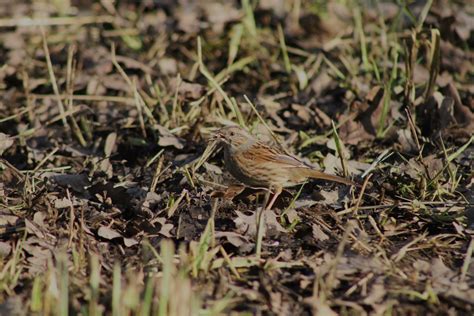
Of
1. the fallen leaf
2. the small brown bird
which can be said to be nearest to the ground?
the fallen leaf

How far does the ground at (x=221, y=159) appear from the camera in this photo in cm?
439

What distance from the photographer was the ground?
173 inches

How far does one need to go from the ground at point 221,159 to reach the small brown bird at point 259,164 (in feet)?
0.50

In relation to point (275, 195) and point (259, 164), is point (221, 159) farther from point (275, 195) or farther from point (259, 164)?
point (275, 195)

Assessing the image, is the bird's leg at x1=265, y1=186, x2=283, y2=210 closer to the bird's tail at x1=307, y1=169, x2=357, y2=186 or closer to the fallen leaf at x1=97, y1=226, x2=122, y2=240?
the bird's tail at x1=307, y1=169, x2=357, y2=186

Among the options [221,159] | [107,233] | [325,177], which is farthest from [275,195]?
[107,233]

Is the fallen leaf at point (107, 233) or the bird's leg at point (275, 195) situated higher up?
the fallen leaf at point (107, 233)

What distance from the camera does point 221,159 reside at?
6.44m

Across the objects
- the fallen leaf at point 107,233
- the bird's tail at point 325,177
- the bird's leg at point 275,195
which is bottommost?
the bird's leg at point 275,195

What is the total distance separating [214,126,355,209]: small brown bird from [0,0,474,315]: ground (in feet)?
0.50

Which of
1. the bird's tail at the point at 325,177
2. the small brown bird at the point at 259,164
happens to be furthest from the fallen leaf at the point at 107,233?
the bird's tail at the point at 325,177

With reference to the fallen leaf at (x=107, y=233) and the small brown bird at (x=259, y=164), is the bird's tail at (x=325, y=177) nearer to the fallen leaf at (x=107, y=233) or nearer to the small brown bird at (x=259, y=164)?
the small brown bird at (x=259, y=164)

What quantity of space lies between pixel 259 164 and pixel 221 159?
1.97 ft

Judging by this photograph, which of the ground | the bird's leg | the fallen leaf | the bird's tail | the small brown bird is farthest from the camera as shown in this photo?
the small brown bird
